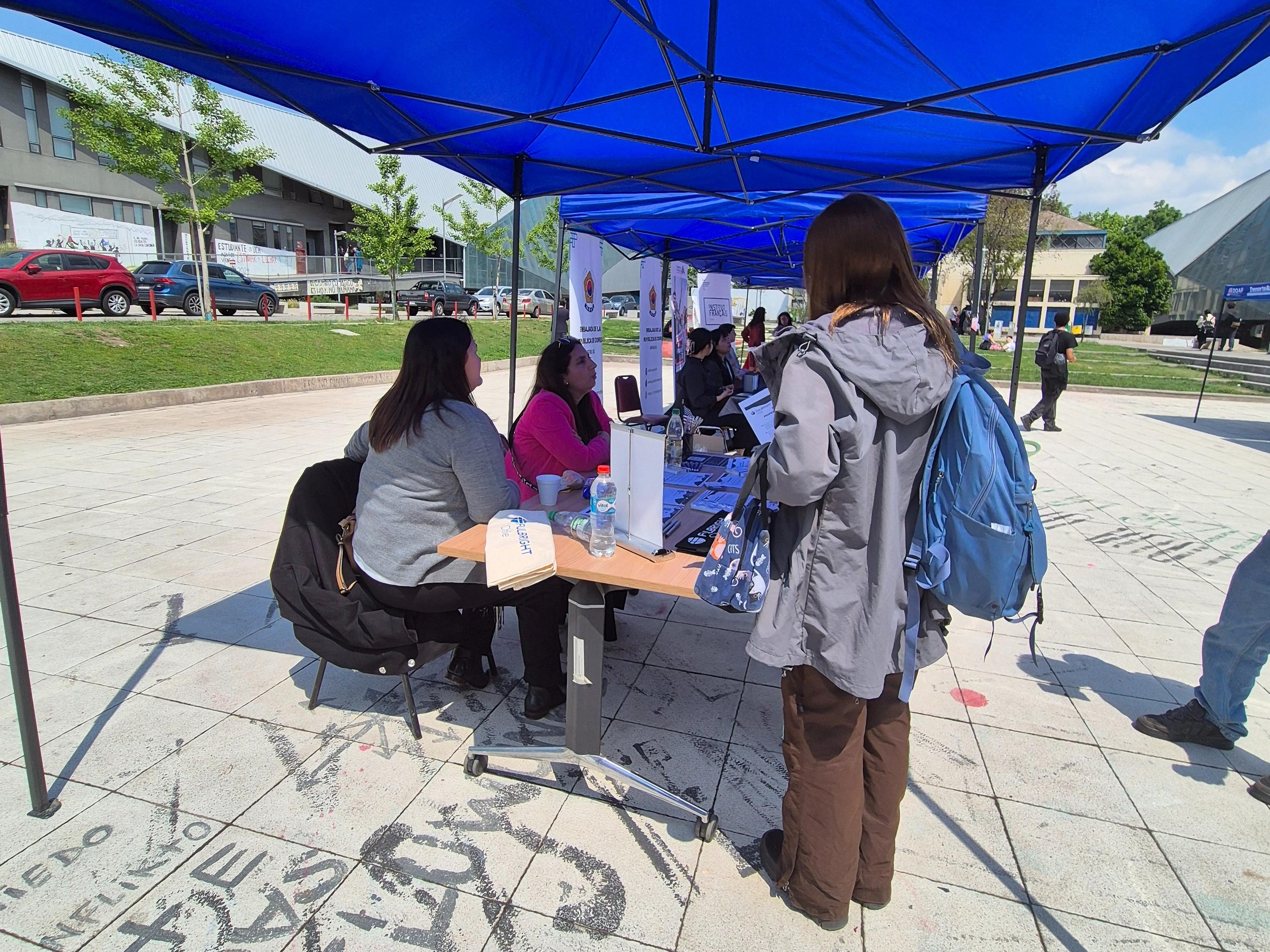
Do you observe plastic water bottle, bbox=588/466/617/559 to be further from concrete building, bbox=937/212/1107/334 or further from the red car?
concrete building, bbox=937/212/1107/334

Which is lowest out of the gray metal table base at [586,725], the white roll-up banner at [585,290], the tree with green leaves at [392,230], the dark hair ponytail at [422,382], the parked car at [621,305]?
the gray metal table base at [586,725]

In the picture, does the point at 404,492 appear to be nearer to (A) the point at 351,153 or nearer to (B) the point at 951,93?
(B) the point at 951,93

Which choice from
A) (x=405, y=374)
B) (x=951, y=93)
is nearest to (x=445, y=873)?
(x=405, y=374)

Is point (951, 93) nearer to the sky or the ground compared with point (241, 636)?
nearer to the sky

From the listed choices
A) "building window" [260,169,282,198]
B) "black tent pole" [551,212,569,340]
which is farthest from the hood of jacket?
"building window" [260,169,282,198]

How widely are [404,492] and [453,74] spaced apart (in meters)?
1.90

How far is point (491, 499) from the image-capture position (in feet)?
8.04

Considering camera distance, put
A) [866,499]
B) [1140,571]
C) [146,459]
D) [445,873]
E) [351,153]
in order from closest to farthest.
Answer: [866,499], [445,873], [1140,571], [146,459], [351,153]

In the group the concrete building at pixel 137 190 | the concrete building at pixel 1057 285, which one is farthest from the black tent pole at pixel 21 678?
the concrete building at pixel 1057 285

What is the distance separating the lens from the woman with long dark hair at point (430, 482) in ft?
7.97

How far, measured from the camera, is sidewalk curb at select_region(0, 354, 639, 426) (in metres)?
8.39

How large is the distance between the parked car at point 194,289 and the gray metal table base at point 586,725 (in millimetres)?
19485

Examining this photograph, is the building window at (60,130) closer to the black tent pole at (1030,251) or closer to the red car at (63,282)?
the red car at (63,282)

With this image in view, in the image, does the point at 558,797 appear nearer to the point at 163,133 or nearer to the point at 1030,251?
the point at 1030,251
